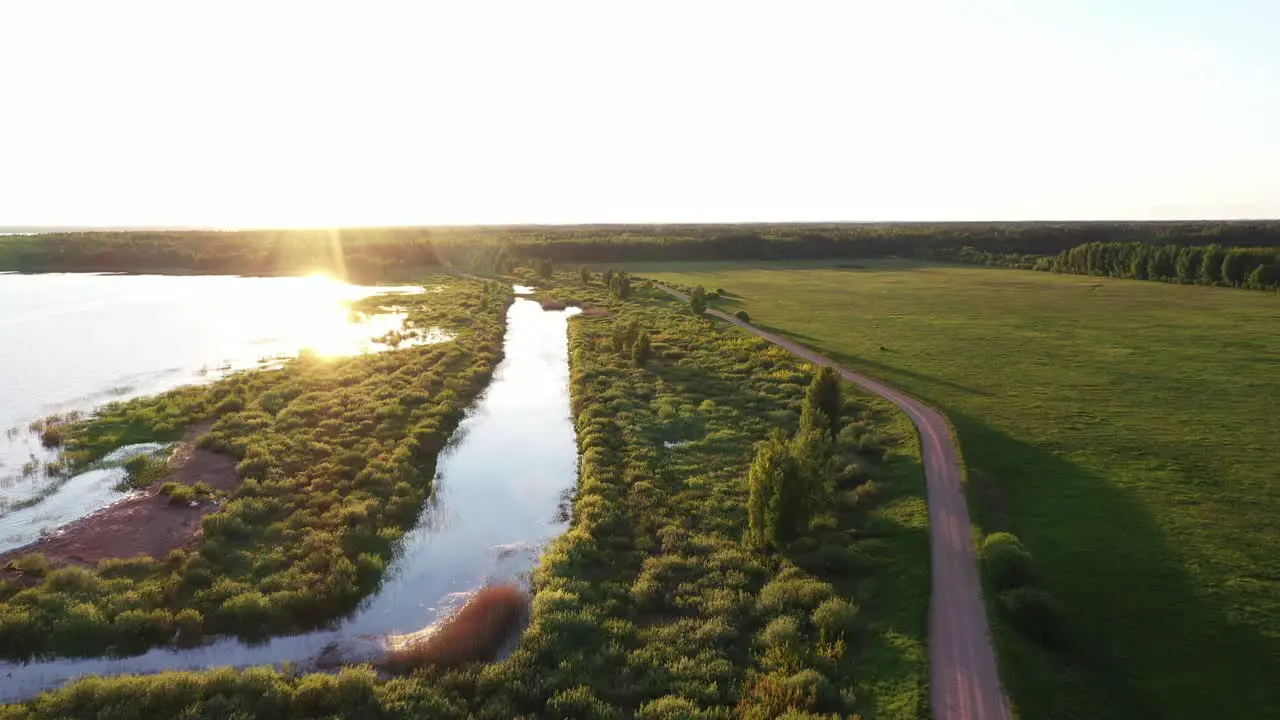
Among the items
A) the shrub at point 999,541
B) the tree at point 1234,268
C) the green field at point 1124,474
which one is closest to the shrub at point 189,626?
the green field at point 1124,474

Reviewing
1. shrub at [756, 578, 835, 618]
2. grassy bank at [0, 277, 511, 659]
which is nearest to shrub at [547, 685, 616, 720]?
A: shrub at [756, 578, 835, 618]

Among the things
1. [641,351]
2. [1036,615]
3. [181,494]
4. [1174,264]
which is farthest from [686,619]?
→ [1174,264]

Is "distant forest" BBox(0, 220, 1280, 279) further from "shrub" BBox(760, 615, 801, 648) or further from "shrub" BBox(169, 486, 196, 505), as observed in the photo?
"shrub" BBox(760, 615, 801, 648)

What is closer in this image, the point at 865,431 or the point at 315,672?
the point at 315,672

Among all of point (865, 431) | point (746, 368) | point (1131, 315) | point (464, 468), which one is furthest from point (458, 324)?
point (1131, 315)

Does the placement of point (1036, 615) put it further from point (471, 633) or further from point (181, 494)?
point (181, 494)

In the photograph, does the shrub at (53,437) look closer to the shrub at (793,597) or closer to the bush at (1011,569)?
the shrub at (793,597)

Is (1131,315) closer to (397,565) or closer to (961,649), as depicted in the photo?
(961,649)
